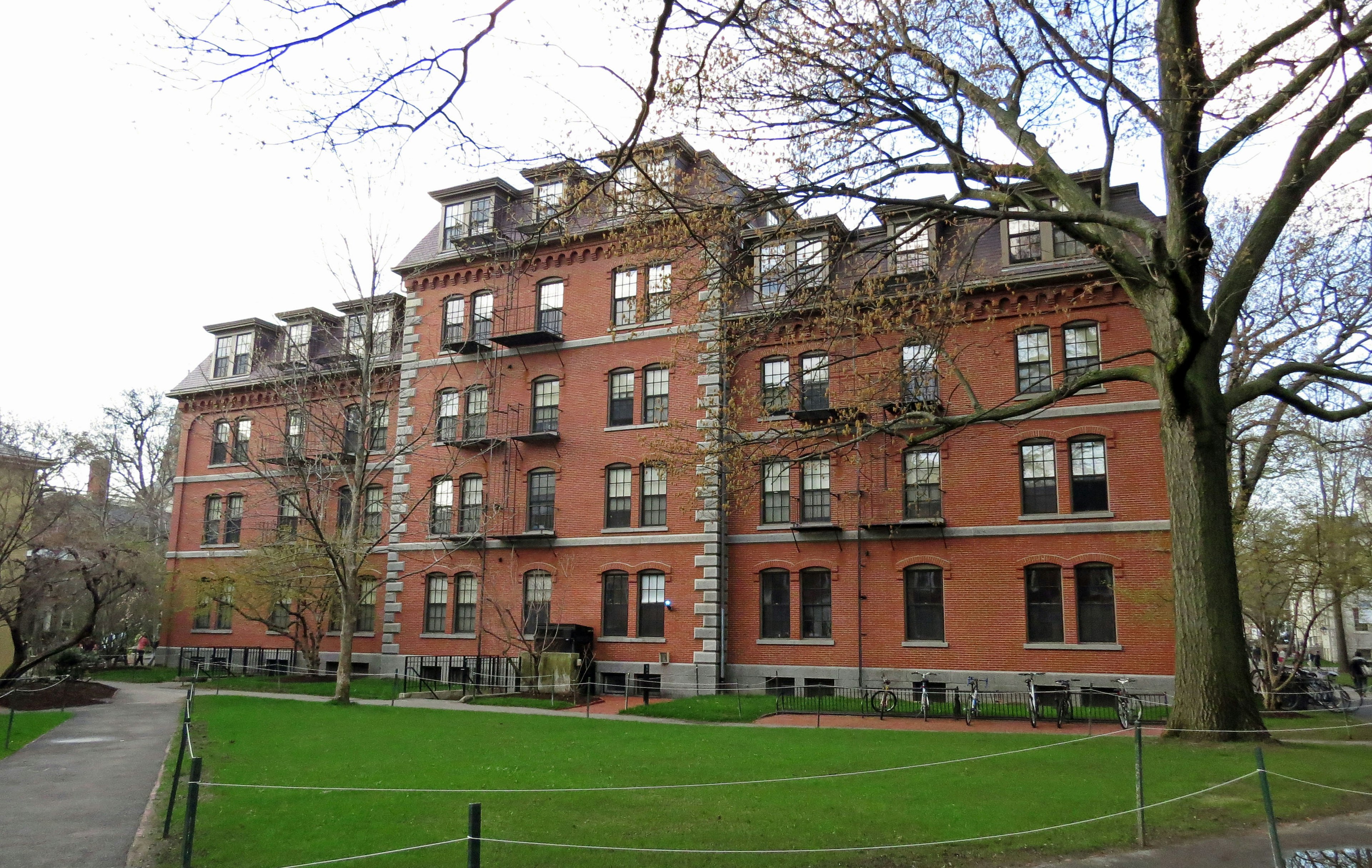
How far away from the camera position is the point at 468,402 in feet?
105

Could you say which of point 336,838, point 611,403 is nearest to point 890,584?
point 611,403

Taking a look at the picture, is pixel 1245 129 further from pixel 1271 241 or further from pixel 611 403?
pixel 611 403

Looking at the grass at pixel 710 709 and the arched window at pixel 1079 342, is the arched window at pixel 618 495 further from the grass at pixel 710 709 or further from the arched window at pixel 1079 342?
the arched window at pixel 1079 342

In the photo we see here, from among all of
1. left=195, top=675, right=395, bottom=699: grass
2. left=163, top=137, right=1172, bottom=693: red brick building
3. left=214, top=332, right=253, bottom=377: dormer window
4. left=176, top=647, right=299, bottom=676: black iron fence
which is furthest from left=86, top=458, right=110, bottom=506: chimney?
left=195, top=675, right=395, bottom=699: grass

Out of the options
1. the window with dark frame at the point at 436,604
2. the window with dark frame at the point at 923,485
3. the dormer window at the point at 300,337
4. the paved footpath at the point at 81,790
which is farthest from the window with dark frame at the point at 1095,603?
the dormer window at the point at 300,337

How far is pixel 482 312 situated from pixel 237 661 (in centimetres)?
1734

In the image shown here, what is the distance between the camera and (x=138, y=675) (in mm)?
34938

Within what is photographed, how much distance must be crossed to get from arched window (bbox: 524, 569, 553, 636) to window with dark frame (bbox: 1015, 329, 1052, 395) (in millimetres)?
15372

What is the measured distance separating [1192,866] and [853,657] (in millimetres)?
17538

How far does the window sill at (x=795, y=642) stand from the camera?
86.0 ft

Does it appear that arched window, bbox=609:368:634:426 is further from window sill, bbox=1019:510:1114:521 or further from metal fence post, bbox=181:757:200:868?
metal fence post, bbox=181:757:200:868

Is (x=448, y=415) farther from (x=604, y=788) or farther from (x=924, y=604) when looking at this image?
(x=604, y=788)

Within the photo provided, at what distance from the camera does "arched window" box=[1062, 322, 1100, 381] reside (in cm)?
2467

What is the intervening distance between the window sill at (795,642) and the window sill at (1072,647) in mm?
5298
